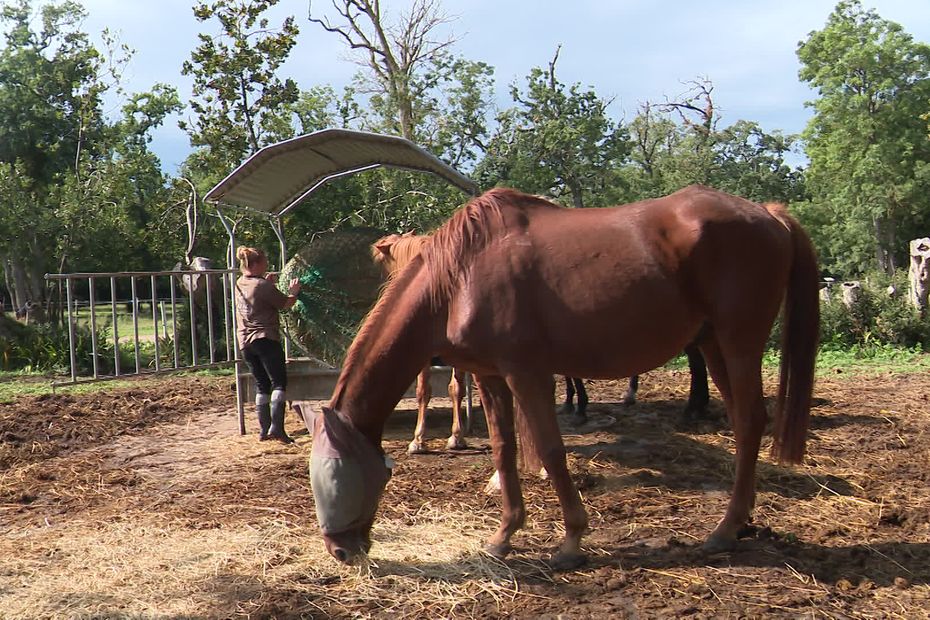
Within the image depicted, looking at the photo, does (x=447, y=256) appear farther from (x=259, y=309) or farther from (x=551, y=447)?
(x=259, y=309)

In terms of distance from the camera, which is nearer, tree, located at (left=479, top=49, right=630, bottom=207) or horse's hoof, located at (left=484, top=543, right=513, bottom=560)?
horse's hoof, located at (left=484, top=543, right=513, bottom=560)

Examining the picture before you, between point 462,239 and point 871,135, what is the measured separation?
24635 mm

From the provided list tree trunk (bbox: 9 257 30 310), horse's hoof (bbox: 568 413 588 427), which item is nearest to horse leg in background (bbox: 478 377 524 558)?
horse's hoof (bbox: 568 413 588 427)

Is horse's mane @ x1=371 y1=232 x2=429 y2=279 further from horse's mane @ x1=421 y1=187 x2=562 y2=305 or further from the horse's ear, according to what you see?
horse's mane @ x1=421 y1=187 x2=562 y2=305

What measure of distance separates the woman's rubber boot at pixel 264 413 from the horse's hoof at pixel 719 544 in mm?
3889

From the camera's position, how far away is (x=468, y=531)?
3742 millimetres

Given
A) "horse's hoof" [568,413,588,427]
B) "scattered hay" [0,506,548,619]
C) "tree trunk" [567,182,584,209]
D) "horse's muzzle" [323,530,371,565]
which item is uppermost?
"tree trunk" [567,182,584,209]

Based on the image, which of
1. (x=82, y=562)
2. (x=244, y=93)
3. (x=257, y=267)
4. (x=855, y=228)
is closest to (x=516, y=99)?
(x=244, y=93)

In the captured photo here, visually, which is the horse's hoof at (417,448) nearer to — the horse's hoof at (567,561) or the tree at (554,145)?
the horse's hoof at (567,561)

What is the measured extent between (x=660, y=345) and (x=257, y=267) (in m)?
3.85

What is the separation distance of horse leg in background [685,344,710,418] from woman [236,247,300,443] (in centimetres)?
346

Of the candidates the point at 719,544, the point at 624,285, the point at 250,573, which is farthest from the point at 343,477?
the point at 719,544

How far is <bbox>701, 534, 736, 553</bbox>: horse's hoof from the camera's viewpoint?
3.28 m

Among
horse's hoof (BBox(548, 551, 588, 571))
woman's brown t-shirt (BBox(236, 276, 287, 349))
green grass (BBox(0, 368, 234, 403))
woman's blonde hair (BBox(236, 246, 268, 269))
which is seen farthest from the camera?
green grass (BBox(0, 368, 234, 403))
